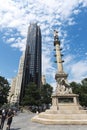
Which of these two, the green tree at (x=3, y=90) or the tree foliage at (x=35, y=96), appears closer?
the green tree at (x=3, y=90)

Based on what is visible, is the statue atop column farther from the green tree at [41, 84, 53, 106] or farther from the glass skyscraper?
the glass skyscraper

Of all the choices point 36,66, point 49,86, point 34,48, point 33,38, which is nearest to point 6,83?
point 49,86

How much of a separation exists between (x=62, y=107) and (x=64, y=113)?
1.00 meters

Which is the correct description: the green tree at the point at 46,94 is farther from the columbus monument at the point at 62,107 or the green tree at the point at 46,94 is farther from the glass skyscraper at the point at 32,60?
the glass skyscraper at the point at 32,60

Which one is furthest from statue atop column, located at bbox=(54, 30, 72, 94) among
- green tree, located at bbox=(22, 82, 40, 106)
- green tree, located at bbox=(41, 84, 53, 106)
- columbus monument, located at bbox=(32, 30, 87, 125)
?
green tree, located at bbox=(41, 84, 53, 106)

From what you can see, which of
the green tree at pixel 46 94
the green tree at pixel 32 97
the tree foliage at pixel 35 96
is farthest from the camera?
the green tree at pixel 46 94

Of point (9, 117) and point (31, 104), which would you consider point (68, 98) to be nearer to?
point (9, 117)

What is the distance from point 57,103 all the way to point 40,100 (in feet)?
123

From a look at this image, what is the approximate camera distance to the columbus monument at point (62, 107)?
60.8 ft

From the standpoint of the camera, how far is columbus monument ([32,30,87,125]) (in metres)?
18.5

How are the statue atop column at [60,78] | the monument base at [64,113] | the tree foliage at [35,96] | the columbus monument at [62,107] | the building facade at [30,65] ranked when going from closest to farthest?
the monument base at [64,113], the columbus monument at [62,107], the statue atop column at [60,78], the tree foliage at [35,96], the building facade at [30,65]

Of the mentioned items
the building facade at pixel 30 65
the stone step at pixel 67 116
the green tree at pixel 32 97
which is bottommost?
the stone step at pixel 67 116

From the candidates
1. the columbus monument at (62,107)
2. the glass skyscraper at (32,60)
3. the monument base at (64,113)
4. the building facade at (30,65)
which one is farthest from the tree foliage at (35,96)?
the glass skyscraper at (32,60)

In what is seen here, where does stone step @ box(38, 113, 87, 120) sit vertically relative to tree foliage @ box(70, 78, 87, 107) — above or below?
below
